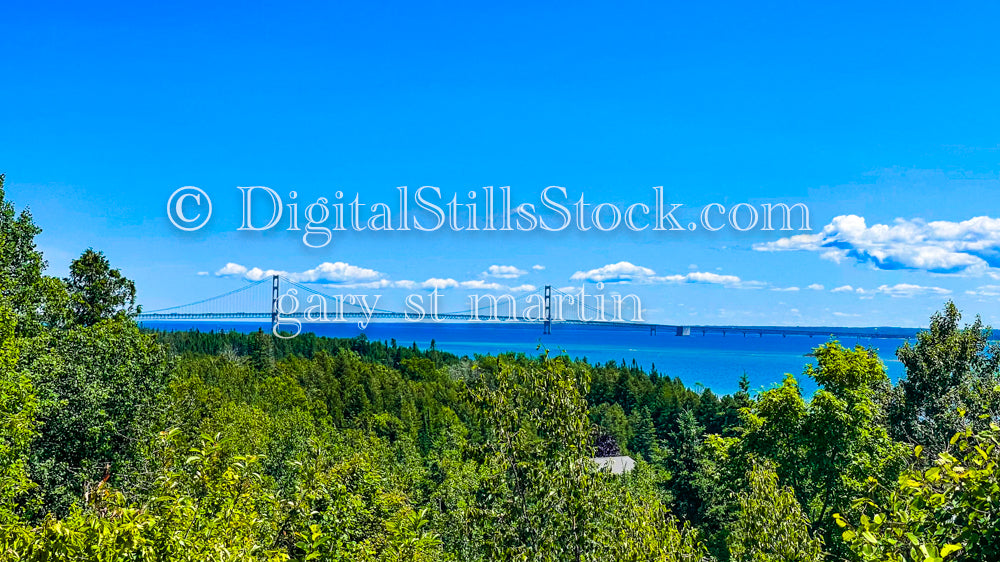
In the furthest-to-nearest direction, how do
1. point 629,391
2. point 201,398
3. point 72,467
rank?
point 629,391 < point 201,398 < point 72,467

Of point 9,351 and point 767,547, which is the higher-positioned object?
point 9,351

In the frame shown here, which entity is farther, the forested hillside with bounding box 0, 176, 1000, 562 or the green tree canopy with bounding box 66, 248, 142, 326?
the green tree canopy with bounding box 66, 248, 142, 326

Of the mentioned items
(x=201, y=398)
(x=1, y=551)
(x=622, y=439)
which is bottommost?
(x=622, y=439)

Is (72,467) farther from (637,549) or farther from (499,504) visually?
(637,549)

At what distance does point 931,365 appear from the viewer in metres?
14.2

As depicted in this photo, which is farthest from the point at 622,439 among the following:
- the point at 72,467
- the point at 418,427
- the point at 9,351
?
the point at 9,351

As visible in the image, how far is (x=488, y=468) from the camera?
6117 millimetres

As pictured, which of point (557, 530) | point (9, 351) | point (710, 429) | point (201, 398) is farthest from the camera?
point (710, 429)

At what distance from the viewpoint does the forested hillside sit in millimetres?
3904

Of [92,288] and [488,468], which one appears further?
[92,288]

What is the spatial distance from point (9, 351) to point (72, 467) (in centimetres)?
530

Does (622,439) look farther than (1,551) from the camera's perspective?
Yes

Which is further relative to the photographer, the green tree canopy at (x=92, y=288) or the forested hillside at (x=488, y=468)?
the green tree canopy at (x=92, y=288)

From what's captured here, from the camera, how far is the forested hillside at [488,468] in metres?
3.90
